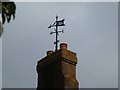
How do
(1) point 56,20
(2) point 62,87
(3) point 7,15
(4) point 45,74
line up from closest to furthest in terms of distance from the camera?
(3) point 7,15, (2) point 62,87, (4) point 45,74, (1) point 56,20

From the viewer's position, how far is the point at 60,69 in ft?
69.9

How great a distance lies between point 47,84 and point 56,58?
1.46 meters

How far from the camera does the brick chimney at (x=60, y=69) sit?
20969 mm

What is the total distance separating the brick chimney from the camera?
68.8ft

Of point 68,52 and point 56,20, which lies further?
point 56,20

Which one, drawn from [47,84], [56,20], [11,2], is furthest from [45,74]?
[11,2]

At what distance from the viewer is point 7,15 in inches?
738

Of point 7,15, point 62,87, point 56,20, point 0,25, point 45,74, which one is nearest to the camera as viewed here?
point 0,25

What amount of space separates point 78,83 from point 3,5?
5755 millimetres

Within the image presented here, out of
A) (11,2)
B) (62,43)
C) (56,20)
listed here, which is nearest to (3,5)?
(11,2)

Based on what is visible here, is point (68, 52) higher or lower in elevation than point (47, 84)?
higher

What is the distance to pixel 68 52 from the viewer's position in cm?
2164

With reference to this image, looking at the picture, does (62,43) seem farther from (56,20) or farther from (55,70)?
(56,20)

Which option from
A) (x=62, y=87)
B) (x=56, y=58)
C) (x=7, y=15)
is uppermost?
(x=7, y=15)
